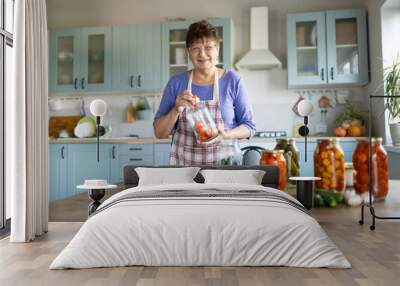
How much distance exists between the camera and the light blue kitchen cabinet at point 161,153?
5.49 m

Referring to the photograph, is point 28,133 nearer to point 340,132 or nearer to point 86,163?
point 86,163

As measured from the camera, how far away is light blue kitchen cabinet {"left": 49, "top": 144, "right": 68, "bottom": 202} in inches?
225

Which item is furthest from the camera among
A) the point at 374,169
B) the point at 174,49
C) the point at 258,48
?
the point at 174,49

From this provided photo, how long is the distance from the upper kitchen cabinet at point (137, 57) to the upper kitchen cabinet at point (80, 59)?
119 mm

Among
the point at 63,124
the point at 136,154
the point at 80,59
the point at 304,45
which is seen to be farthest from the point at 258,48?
the point at 63,124

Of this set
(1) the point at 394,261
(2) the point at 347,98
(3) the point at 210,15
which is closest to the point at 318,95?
(2) the point at 347,98

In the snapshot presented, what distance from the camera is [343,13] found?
17.9 feet

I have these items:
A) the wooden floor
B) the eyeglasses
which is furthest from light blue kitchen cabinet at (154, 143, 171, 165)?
the wooden floor

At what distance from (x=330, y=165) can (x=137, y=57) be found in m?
3.80

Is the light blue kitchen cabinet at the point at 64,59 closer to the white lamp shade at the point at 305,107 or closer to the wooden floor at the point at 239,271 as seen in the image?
the wooden floor at the point at 239,271

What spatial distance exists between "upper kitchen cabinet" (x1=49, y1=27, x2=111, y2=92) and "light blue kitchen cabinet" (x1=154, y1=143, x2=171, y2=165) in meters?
1.09

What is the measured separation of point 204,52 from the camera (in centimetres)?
333

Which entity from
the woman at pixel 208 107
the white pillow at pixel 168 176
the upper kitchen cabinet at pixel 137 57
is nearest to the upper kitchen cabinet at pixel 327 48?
the upper kitchen cabinet at pixel 137 57

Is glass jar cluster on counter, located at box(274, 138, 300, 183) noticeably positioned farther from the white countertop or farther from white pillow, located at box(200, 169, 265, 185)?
the white countertop
